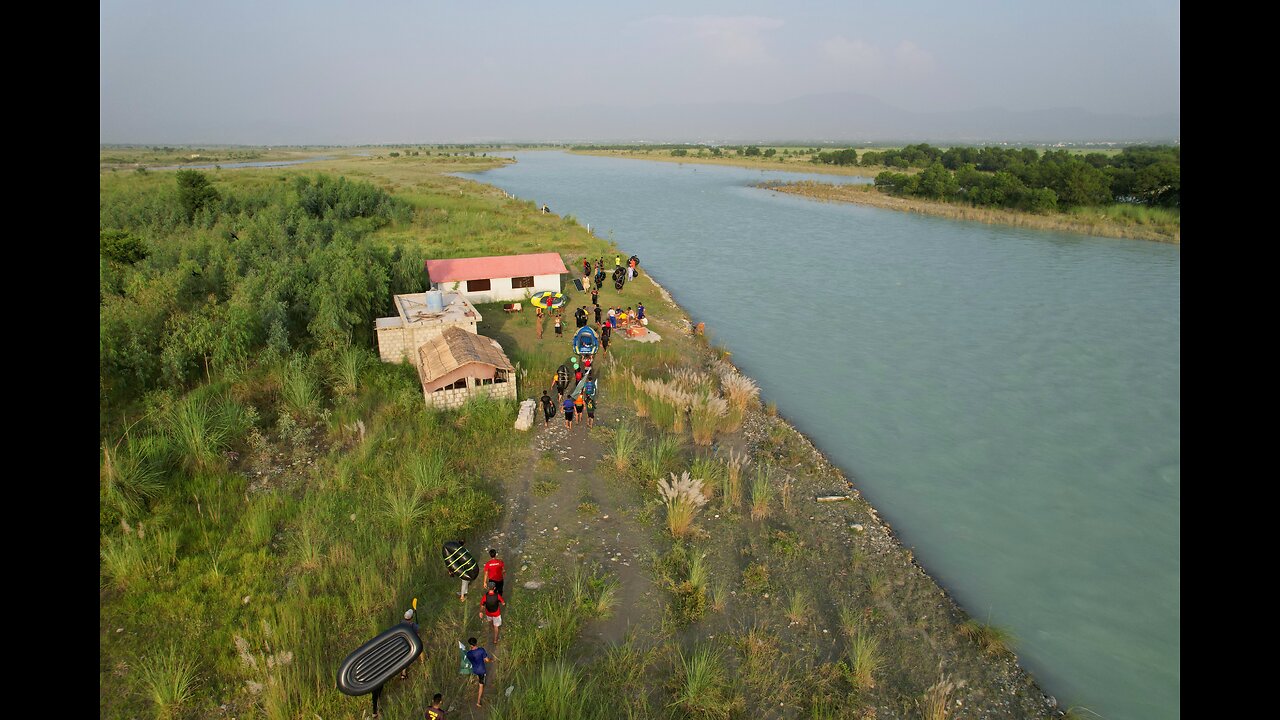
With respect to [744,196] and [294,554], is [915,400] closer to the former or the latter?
[294,554]

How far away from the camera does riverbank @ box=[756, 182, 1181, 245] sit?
160ft

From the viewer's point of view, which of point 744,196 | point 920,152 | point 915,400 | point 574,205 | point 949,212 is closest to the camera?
point 915,400

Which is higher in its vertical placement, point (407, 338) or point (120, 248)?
point (120, 248)

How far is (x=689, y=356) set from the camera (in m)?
22.1

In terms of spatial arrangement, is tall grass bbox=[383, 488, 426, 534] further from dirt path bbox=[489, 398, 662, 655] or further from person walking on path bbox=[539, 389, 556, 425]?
person walking on path bbox=[539, 389, 556, 425]

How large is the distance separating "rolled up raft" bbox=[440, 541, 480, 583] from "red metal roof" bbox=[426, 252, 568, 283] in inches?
707

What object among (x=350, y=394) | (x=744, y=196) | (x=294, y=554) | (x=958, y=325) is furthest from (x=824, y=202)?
(x=294, y=554)

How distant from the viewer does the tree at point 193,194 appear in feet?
139

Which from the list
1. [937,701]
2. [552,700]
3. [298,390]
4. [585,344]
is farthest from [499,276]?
[937,701]

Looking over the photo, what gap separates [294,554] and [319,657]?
275 centimetres

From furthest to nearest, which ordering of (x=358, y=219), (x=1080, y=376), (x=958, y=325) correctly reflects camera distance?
(x=358, y=219)
(x=958, y=325)
(x=1080, y=376)

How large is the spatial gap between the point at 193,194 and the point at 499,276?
2978 cm

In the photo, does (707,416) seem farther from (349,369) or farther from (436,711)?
(436,711)

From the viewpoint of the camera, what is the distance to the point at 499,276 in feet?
89.7
